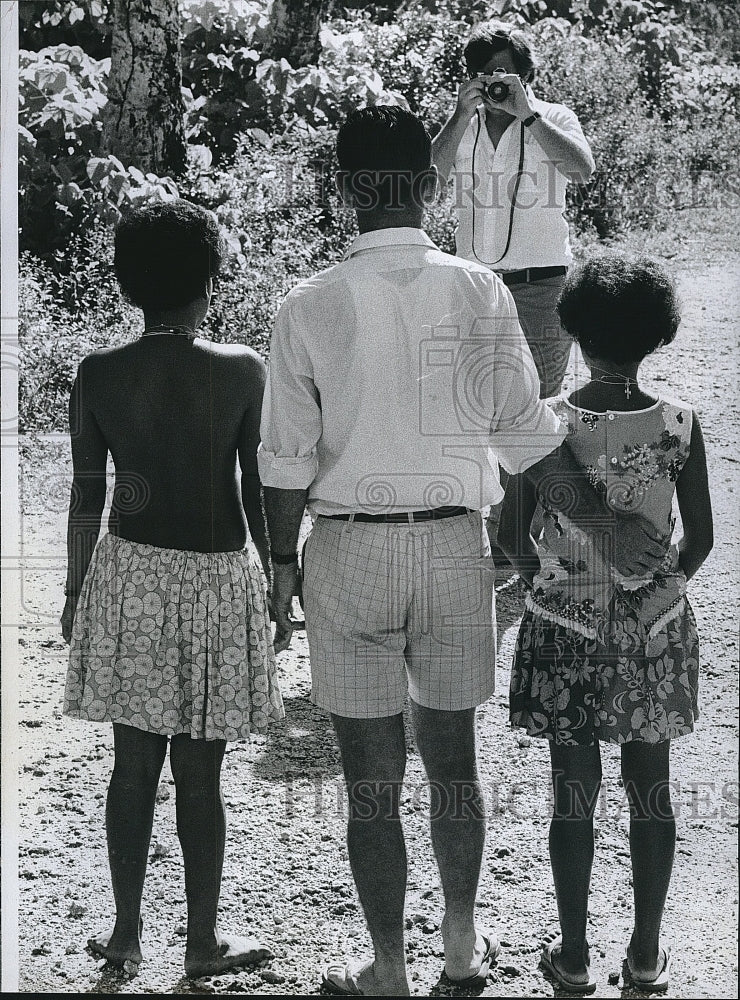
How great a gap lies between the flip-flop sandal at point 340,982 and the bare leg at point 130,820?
36 cm

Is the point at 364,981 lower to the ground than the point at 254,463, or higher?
lower

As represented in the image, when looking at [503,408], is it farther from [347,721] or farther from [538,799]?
[538,799]

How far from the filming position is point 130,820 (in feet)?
7.18

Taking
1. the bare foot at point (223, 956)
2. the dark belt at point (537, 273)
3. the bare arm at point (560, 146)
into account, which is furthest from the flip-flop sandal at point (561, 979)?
the bare arm at point (560, 146)

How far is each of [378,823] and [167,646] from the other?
49 cm

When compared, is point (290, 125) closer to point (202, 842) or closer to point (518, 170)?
Result: point (518, 170)

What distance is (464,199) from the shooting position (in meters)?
2.39

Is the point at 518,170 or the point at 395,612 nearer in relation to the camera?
the point at 395,612

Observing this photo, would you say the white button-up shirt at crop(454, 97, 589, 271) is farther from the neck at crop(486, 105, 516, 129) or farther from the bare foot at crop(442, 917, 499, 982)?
the bare foot at crop(442, 917, 499, 982)

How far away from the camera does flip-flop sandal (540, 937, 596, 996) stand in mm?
2189

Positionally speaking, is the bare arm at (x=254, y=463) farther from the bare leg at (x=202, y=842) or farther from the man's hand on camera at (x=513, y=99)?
the man's hand on camera at (x=513, y=99)

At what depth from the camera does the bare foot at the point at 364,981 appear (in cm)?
212

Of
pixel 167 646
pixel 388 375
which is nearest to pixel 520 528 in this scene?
pixel 388 375

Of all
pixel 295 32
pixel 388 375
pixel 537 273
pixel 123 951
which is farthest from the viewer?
pixel 295 32
